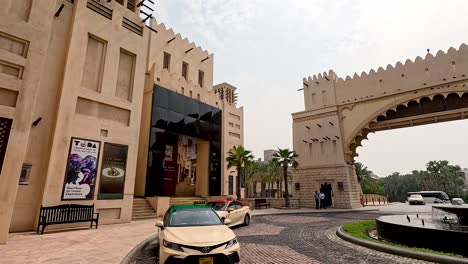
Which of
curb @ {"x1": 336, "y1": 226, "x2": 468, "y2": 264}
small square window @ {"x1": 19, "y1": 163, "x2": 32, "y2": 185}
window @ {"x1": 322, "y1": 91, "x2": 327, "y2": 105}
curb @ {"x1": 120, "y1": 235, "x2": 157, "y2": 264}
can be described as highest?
window @ {"x1": 322, "y1": 91, "x2": 327, "y2": 105}

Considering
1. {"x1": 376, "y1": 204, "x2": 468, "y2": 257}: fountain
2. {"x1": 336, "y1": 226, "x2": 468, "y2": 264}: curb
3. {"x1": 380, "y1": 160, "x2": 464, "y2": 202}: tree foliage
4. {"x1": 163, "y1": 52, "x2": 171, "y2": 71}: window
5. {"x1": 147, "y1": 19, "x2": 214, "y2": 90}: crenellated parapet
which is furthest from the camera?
{"x1": 380, "y1": 160, "x2": 464, "y2": 202}: tree foliage

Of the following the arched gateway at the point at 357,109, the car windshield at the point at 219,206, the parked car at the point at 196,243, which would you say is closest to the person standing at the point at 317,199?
the arched gateway at the point at 357,109

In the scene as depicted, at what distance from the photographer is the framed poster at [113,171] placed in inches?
579

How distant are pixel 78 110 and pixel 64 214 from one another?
5.72 m

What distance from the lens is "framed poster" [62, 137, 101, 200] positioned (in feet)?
43.0

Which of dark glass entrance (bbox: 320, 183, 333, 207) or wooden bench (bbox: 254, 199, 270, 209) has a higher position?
dark glass entrance (bbox: 320, 183, 333, 207)

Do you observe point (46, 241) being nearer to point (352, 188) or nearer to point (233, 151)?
point (233, 151)

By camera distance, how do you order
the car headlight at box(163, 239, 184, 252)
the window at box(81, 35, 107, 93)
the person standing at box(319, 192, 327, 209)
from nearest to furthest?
the car headlight at box(163, 239, 184, 252)
the window at box(81, 35, 107, 93)
the person standing at box(319, 192, 327, 209)

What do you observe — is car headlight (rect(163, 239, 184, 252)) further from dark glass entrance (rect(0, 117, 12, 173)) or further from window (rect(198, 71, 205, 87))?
window (rect(198, 71, 205, 87))

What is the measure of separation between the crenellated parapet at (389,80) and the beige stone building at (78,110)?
1907cm

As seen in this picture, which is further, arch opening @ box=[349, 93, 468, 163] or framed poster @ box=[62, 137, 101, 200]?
arch opening @ box=[349, 93, 468, 163]

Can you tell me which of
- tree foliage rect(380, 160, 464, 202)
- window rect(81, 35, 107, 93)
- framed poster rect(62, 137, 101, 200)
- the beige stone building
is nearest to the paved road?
framed poster rect(62, 137, 101, 200)

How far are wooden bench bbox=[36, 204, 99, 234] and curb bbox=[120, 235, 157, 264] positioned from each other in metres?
4.90

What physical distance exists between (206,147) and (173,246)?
861 inches
